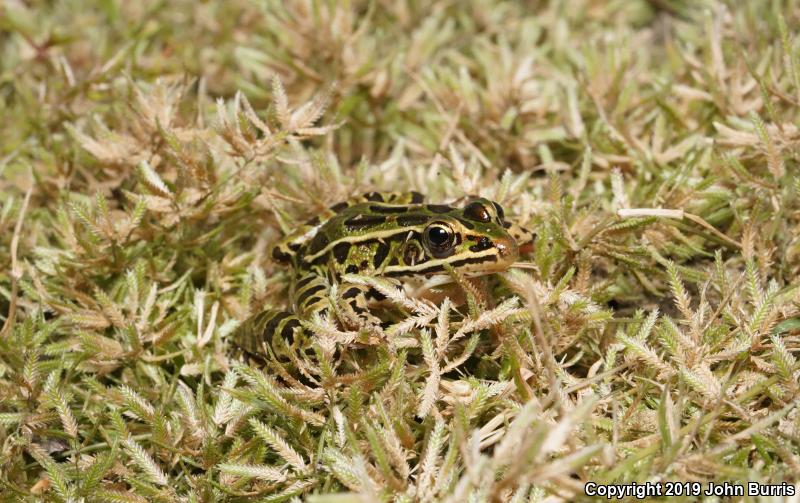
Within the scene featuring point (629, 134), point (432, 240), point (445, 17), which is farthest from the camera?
point (445, 17)

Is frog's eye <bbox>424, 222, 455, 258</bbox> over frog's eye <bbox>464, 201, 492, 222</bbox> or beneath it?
beneath

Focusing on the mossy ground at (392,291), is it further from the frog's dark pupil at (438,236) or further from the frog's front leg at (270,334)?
the frog's dark pupil at (438,236)

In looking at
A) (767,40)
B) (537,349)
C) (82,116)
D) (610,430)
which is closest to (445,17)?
(767,40)

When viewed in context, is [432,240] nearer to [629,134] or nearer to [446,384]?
[446,384]

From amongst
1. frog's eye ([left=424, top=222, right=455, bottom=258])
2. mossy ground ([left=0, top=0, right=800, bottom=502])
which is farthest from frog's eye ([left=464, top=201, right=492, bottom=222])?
mossy ground ([left=0, top=0, right=800, bottom=502])

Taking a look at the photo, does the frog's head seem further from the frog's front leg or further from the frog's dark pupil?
the frog's front leg

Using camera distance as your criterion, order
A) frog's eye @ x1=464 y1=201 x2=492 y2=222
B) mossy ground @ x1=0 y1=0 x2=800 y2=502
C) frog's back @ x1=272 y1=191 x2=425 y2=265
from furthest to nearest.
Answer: frog's back @ x1=272 y1=191 x2=425 y2=265
frog's eye @ x1=464 y1=201 x2=492 y2=222
mossy ground @ x1=0 y1=0 x2=800 y2=502
